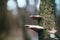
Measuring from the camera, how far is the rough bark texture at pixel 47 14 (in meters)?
1.04

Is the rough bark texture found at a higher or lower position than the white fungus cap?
lower

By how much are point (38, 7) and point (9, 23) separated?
0.59 m

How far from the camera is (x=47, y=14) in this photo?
109 cm

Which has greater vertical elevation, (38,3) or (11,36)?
(38,3)

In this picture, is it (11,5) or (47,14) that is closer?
(11,5)

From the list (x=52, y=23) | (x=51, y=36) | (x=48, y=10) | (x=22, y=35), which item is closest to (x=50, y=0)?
(x=48, y=10)

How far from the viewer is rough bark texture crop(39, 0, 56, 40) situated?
1.04 metres

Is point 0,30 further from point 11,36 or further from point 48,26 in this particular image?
point 48,26

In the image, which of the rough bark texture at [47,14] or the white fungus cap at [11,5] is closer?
the white fungus cap at [11,5]

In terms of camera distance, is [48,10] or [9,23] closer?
[9,23]

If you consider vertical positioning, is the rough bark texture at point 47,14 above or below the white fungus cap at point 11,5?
below

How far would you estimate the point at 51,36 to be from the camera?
3.37 feet

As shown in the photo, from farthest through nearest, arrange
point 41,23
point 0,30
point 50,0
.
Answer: point 50,0, point 41,23, point 0,30

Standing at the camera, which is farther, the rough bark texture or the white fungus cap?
A: the rough bark texture
